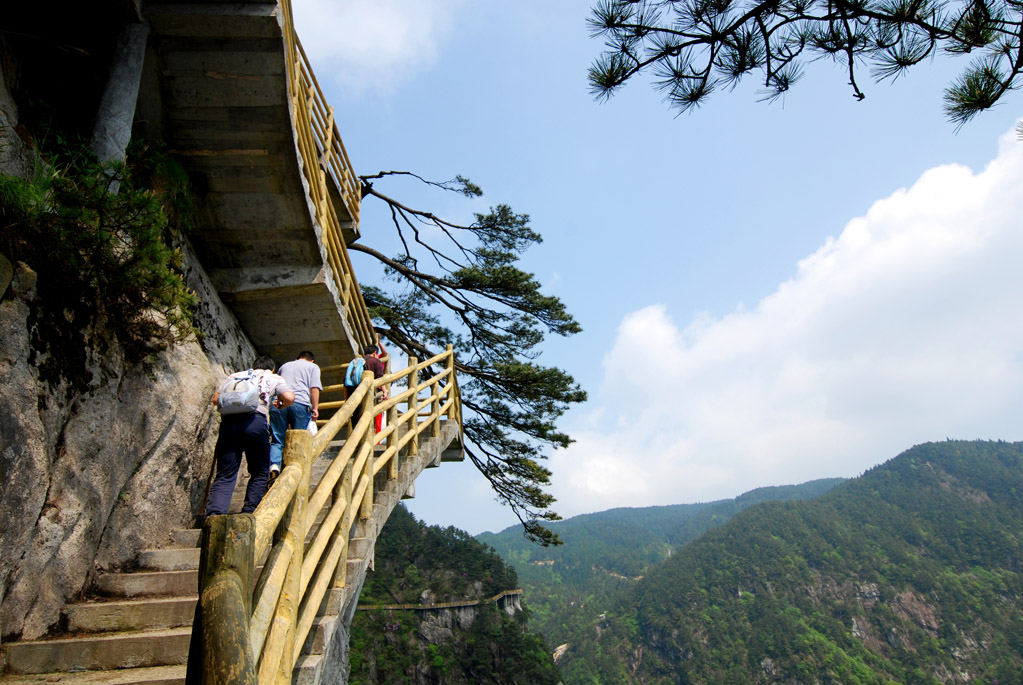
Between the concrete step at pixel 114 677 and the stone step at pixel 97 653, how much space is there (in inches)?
2.0

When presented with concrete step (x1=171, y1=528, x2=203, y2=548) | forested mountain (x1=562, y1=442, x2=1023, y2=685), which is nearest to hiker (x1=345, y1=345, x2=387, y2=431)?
concrete step (x1=171, y1=528, x2=203, y2=548)

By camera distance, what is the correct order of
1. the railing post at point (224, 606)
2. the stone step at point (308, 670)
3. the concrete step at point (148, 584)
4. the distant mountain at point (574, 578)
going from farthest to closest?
the distant mountain at point (574, 578) → the concrete step at point (148, 584) → the stone step at point (308, 670) → the railing post at point (224, 606)

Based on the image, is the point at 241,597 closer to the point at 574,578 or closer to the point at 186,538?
the point at 186,538

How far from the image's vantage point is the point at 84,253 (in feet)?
12.2

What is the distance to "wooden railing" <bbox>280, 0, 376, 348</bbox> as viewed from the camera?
5711 mm

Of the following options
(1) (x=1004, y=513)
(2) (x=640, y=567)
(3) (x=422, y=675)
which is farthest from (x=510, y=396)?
(2) (x=640, y=567)

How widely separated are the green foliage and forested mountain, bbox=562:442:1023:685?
9125 cm

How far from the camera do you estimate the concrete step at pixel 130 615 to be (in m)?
Answer: 3.36

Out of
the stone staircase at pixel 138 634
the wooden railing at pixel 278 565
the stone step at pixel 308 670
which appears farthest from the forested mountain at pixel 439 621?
the stone step at pixel 308 670

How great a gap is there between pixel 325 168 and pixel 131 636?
6203 mm

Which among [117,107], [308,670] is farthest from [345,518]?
[117,107]

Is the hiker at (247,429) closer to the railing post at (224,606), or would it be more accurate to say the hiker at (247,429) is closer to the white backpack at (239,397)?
the white backpack at (239,397)

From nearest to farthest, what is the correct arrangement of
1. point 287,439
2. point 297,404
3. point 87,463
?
point 287,439 < point 87,463 < point 297,404

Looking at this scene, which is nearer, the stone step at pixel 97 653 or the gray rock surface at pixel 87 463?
the stone step at pixel 97 653
